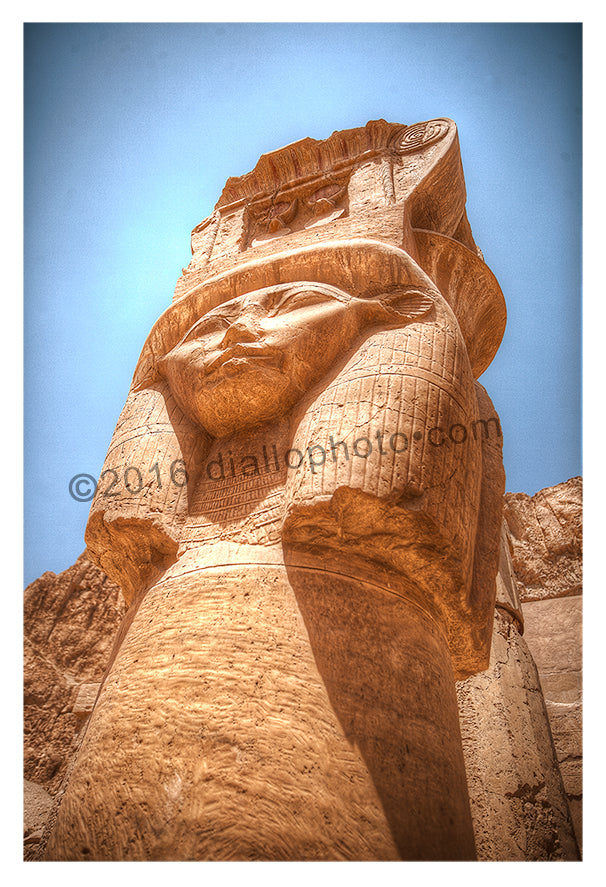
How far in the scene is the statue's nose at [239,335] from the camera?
117 inches

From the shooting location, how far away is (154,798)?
80.3 inches

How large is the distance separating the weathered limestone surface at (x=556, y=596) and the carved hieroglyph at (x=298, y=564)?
2.00 metres

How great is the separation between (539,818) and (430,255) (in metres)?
2.96

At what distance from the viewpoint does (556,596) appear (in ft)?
18.0

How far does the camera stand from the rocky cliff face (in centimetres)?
452

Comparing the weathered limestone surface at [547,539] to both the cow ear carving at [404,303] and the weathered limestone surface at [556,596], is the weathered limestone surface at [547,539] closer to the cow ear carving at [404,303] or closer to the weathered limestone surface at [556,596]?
the weathered limestone surface at [556,596]

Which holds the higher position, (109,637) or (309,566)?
(109,637)

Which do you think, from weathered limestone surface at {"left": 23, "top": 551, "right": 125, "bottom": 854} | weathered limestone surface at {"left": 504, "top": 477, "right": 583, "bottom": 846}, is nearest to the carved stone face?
weathered limestone surface at {"left": 23, "top": 551, "right": 125, "bottom": 854}

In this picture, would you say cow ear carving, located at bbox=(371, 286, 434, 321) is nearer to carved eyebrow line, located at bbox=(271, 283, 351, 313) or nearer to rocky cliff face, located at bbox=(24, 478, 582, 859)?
carved eyebrow line, located at bbox=(271, 283, 351, 313)

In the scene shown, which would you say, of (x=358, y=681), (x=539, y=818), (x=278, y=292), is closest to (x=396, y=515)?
(x=358, y=681)

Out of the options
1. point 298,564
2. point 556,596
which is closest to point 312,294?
point 298,564

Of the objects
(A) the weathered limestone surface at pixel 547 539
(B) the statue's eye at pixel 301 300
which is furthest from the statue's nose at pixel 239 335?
(A) the weathered limestone surface at pixel 547 539

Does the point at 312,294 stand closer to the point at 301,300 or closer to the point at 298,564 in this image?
the point at 301,300

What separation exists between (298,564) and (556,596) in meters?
3.66
